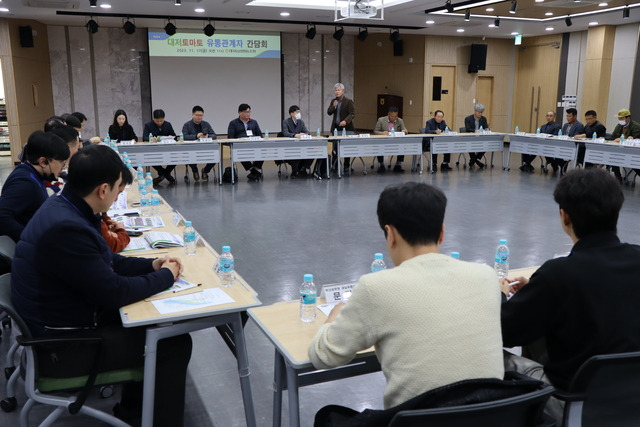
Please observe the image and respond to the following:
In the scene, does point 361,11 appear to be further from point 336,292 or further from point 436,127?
point 336,292

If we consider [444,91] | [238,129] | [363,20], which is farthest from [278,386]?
[444,91]

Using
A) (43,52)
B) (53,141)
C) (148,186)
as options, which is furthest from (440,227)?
(43,52)

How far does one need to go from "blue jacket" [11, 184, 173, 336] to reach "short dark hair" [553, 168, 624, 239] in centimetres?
169

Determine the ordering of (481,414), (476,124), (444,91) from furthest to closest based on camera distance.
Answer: (444,91)
(476,124)
(481,414)

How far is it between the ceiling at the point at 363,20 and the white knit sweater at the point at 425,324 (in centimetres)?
961

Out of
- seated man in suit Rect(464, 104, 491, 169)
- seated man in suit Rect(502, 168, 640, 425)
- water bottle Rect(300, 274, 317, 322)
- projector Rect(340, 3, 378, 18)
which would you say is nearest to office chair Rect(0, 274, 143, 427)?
water bottle Rect(300, 274, 317, 322)

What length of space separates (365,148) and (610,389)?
364 inches

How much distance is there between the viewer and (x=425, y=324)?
55.3 inches

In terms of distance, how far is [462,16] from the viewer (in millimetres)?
11797

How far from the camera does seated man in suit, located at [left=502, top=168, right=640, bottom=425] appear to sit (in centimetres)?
168

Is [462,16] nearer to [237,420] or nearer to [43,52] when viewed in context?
[43,52]

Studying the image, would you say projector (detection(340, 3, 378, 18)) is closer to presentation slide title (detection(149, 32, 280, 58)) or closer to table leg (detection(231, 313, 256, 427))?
table leg (detection(231, 313, 256, 427))

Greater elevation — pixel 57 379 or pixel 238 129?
pixel 238 129

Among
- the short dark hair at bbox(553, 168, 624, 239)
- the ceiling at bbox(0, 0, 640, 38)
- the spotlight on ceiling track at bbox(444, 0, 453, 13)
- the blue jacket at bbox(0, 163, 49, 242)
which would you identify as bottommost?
the blue jacket at bbox(0, 163, 49, 242)
